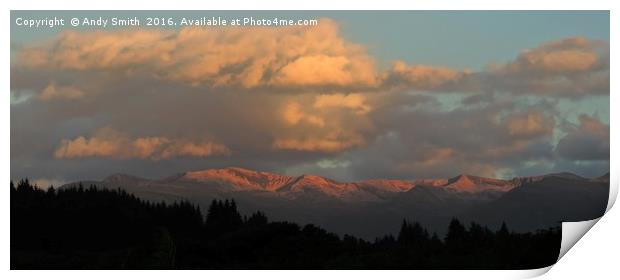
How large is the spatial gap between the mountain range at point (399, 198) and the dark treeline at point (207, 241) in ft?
0.33

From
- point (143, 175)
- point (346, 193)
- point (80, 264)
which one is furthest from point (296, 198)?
point (80, 264)

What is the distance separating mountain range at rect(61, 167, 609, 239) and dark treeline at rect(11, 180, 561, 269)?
100 mm

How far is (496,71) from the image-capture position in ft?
28.8

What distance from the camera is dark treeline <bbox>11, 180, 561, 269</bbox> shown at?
343 inches

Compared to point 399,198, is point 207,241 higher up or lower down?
lower down

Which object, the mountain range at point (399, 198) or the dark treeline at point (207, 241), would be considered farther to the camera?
the mountain range at point (399, 198)

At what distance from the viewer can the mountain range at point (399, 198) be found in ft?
29.0

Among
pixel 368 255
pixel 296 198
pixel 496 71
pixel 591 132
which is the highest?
pixel 496 71

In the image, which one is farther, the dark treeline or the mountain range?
the mountain range

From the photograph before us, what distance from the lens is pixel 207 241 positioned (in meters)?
8.91

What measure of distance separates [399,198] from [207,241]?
6.25 feet

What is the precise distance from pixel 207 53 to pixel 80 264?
2.32 metres

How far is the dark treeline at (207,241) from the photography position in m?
8.70
